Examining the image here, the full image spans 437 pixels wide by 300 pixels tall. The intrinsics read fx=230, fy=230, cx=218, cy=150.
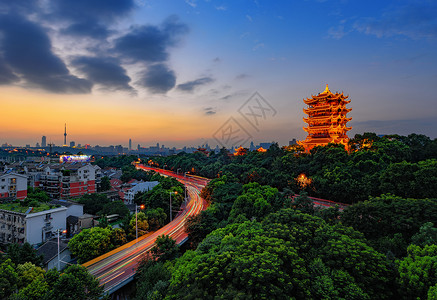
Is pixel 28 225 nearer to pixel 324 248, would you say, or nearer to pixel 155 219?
pixel 155 219

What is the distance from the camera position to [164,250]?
2031cm

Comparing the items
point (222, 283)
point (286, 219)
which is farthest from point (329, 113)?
point (222, 283)

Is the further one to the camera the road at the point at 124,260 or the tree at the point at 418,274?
the road at the point at 124,260

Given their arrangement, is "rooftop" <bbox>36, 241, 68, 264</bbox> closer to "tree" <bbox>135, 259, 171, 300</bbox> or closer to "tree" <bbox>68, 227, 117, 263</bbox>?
"tree" <bbox>68, 227, 117, 263</bbox>

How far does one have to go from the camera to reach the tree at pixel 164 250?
2008 cm

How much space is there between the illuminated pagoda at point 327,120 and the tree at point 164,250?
3377 cm

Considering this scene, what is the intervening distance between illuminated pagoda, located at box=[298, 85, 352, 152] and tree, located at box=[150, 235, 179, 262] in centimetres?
3377

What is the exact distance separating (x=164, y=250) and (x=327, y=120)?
38606mm

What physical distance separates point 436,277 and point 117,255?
2388cm

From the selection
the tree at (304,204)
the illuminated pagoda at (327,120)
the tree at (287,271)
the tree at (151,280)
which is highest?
the illuminated pagoda at (327,120)

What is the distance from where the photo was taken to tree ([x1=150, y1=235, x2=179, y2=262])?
791 inches

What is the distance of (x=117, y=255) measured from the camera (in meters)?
22.8

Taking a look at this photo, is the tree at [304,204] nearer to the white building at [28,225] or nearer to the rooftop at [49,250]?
the rooftop at [49,250]

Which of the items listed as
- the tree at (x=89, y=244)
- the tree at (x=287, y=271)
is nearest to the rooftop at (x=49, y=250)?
the tree at (x=89, y=244)
